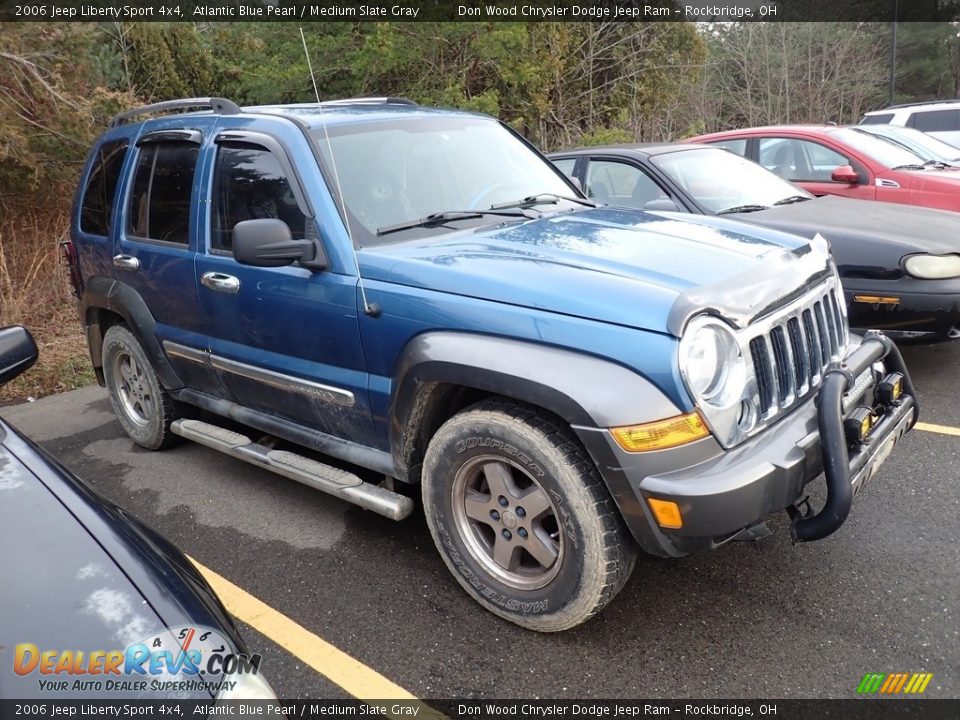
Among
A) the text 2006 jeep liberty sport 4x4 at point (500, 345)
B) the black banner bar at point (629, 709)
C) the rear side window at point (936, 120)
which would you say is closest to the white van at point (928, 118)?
the rear side window at point (936, 120)

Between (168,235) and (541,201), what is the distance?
6.70ft

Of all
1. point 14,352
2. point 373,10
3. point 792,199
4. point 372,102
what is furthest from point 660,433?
point 373,10

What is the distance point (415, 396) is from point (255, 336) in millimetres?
1086

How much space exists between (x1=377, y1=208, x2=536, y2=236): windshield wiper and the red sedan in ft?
15.9

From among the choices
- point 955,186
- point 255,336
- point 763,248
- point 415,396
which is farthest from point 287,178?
point 955,186

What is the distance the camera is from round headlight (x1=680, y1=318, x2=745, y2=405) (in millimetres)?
2418

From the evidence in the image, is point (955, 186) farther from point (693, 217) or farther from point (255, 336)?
point (255, 336)

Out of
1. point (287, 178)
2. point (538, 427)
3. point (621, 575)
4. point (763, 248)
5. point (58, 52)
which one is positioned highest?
point (58, 52)

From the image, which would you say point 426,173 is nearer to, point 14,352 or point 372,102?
point 372,102

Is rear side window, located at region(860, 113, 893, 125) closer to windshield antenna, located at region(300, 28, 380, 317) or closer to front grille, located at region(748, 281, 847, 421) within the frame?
front grille, located at region(748, 281, 847, 421)

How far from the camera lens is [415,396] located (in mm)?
2967

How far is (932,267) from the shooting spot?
15.7 feet

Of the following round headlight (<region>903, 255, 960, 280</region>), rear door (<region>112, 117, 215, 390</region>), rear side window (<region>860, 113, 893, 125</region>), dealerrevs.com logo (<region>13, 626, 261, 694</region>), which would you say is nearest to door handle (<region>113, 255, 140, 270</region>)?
rear door (<region>112, 117, 215, 390</region>)

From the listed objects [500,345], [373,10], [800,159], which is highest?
[373,10]
